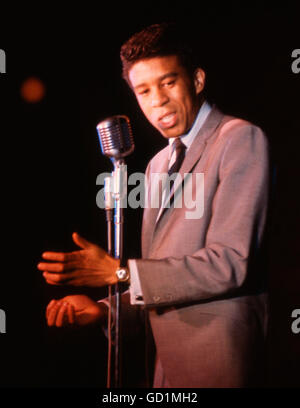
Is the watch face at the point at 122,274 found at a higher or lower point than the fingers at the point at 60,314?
higher

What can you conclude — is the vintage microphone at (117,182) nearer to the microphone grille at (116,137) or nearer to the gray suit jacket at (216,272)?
the microphone grille at (116,137)

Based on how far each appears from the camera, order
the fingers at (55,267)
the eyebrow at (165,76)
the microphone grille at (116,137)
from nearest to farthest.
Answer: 1. the fingers at (55,267)
2. the microphone grille at (116,137)
3. the eyebrow at (165,76)

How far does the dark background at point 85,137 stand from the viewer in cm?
240

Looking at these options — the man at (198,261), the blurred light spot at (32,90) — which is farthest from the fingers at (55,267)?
the blurred light spot at (32,90)

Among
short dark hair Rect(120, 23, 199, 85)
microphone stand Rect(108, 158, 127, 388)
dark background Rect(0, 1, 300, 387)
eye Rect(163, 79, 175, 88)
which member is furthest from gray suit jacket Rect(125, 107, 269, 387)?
dark background Rect(0, 1, 300, 387)

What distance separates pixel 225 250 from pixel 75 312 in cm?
76


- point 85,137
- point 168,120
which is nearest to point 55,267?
point 168,120

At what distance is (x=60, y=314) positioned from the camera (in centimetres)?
164

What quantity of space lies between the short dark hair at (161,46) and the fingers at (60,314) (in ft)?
3.97

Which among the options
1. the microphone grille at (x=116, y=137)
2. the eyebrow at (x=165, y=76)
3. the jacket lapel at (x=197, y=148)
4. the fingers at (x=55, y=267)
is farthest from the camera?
the eyebrow at (x=165, y=76)

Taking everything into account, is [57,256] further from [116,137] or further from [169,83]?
[169,83]

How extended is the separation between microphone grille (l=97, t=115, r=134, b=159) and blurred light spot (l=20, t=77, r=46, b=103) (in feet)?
3.38

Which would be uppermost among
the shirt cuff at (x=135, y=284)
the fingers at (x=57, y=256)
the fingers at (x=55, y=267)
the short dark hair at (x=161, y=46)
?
the short dark hair at (x=161, y=46)
